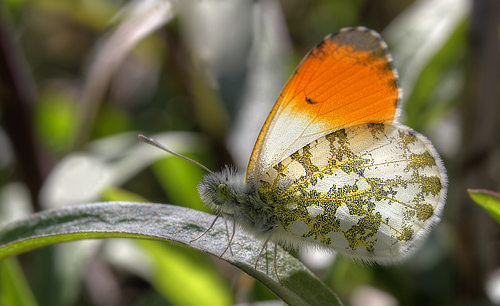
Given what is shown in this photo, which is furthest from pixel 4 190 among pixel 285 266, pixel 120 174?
pixel 285 266

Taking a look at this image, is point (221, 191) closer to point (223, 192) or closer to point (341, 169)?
point (223, 192)

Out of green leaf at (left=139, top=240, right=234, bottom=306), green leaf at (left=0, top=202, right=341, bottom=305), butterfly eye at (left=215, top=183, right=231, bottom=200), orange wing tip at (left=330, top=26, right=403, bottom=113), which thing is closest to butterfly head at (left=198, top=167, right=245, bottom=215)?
butterfly eye at (left=215, top=183, right=231, bottom=200)

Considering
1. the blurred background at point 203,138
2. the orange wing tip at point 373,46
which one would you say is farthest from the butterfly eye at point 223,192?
the orange wing tip at point 373,46

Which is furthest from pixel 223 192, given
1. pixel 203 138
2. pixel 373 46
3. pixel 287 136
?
pixel 203 138

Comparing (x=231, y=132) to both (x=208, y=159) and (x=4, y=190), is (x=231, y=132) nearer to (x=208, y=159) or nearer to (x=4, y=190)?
(x=208, y=159)

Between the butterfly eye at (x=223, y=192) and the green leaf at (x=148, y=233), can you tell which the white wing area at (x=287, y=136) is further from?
the green leaf at (x=148, y=233)

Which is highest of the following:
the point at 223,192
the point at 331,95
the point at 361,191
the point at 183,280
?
the point at 331,95

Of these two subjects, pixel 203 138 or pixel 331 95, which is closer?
pixel 331 95
